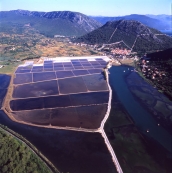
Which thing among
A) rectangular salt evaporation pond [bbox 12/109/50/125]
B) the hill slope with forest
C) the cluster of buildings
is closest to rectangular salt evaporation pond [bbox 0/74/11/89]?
rectangular salt evaporation pond [bbox 12/109/50/125]

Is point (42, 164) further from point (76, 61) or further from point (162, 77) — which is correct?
point (76, 61)

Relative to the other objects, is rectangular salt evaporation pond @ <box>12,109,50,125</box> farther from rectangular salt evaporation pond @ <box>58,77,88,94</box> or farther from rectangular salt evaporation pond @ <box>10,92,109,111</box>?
rectangular salt evaporation pond @ <box>58,77,88,94</box>

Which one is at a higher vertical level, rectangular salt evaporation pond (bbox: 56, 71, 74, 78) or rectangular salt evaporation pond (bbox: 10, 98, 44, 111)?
rectangular salt evaporation pond (bbox: 10, 98, 44, 111)

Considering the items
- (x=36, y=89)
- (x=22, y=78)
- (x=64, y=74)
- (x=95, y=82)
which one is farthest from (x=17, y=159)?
(x=64, y=74)

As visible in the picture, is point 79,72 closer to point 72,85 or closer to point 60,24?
point 72,85

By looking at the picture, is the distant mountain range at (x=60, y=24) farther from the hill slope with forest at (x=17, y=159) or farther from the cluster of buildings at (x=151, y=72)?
the hill slope with forest at (x=17, y=159)

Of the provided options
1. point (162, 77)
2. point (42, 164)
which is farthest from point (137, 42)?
point (42, 164)
